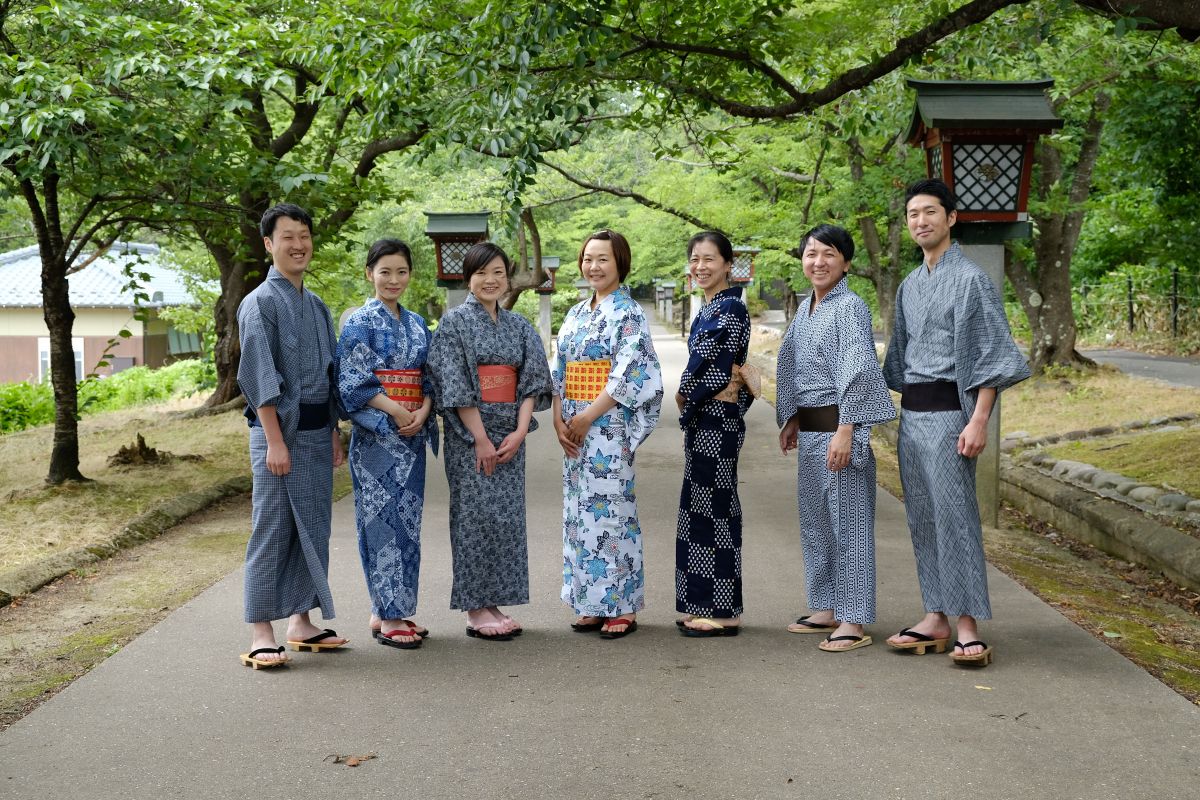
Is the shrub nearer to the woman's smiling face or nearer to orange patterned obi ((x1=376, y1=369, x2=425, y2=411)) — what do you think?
orange patterned obi ((x1=376, y1=369, x2=425, y2=411))

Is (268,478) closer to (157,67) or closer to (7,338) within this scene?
(157,67)

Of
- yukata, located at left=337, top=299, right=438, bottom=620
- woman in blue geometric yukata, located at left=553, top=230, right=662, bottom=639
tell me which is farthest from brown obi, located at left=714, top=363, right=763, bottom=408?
yukata, located at left=337, top=299, right=438, bottom=620

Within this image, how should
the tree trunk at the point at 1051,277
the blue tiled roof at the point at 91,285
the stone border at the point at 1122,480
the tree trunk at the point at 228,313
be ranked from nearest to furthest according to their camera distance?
1. the stone border at the point at 1122,480
2. the tree trunk at the point at 228,313
3. the tree trunk at the point at 1051,277
4. the blue tiled roof at the point at 91,285

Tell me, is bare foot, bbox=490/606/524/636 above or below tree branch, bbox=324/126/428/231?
below

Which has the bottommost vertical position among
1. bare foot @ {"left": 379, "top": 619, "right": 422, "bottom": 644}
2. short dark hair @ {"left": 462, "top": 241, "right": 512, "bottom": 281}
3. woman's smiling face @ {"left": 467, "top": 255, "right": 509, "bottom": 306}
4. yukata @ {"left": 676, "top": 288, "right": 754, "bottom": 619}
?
bare foot @ {"left": 379, "top": 619, "right": 422, "bottom": 644}

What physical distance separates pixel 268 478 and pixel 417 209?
16.9 metres

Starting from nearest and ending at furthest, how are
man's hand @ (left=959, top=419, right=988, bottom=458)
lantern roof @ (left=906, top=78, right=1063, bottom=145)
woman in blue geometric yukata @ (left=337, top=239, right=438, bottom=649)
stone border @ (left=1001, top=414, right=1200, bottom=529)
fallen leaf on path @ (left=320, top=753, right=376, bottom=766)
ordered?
fallen leaf on path @ (left=320, top=753, right=376, bottom=766) → man's hand @ (left=959, top=419, right=988, bottom=458) → woman in blue geometric yukata @ (left=337, top=239, right=438, bottom=649) → lantern roof @ (left=906, top=78, right=1063, bottom=145) → stone border @ (left=1001, top=414, right=1200, bottom=529)

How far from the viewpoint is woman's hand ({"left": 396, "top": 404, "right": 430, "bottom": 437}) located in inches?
195

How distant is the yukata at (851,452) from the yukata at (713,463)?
→ 0.30 m

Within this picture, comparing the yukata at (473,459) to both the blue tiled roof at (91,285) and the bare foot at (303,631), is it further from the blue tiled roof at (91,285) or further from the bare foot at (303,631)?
the blue tiled roof at (91,285)

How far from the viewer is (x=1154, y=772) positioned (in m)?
3.47

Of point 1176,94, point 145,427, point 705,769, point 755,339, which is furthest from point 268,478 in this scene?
point 755,339

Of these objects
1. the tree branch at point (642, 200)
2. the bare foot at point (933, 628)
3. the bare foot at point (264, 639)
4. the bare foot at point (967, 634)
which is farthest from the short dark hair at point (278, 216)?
the tree branch at point (642, 200)

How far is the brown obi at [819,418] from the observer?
4.95 meters
